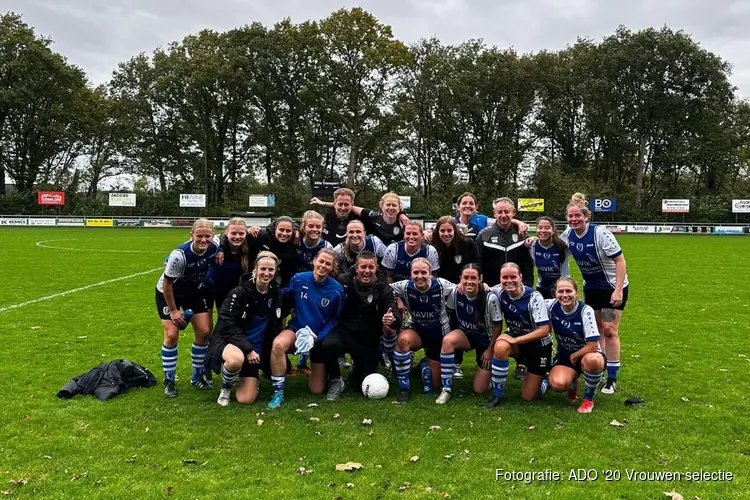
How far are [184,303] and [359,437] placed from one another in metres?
2.41

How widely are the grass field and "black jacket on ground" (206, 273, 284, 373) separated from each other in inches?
20.1

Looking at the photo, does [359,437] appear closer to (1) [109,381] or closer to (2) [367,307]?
(2) [367,307]

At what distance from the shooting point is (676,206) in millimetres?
41562

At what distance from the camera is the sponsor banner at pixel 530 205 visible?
141 ft

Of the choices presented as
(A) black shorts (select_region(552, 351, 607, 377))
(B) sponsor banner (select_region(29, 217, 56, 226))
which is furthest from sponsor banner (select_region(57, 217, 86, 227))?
(A) black shorts (select_region(552, 351, 607, 377))

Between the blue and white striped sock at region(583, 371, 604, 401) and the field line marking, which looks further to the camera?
the field line marking

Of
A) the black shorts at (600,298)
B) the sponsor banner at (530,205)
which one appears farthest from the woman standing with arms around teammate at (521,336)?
the sponsor banner at (530,205)

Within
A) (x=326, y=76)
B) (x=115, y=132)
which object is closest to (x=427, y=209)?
(x=326, y=76)

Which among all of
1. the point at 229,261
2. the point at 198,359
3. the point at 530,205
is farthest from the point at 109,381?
the point at 530,205

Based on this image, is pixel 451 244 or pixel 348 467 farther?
pixel 451 244

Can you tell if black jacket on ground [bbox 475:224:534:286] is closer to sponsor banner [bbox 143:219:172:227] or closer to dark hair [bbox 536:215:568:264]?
dark hair [bbox 536:215:568:264]

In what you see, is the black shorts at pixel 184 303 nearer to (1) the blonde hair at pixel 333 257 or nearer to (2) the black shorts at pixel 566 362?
(1) the blonde hair at pixel 333 257

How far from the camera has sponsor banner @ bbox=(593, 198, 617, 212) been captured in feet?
133

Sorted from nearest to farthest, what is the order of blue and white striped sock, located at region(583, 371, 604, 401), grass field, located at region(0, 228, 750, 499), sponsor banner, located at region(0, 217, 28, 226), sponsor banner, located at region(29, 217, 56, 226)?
grass field, located at region(0, 228, 750, 499) → blue and white striped sock, located at region(583, 371, 604, 401) → sponsor banner, located at region(0, 217, 28, 226) → sponsor banner, located at region(29, 217, 56, 226)
